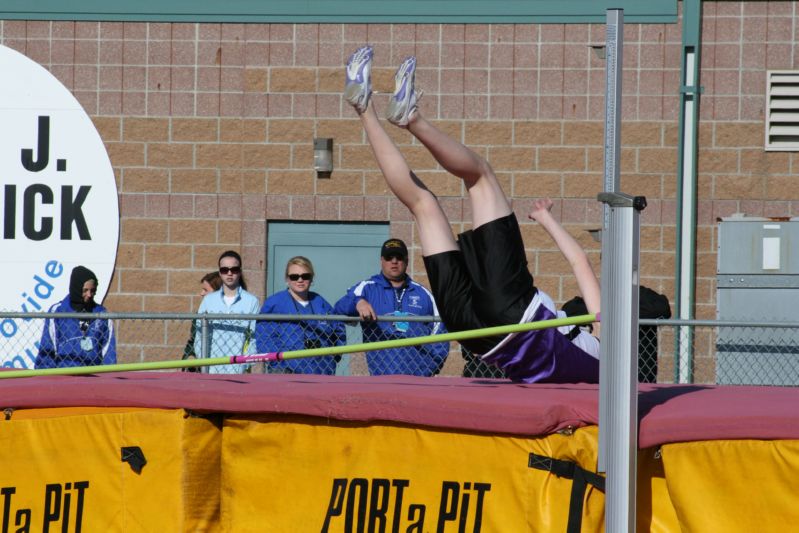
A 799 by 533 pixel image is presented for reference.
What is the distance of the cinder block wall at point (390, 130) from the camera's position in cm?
1057

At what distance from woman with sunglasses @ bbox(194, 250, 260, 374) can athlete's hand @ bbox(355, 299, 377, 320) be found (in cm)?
89

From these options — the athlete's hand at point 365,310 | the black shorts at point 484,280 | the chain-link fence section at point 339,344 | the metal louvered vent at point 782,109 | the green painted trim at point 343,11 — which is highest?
the green painted trim at point 343,11

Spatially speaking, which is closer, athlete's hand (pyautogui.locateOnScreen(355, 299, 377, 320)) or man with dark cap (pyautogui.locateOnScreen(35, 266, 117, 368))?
athlete's hand (pyautogui.locateOnScreen(355, 299, 377, 320))

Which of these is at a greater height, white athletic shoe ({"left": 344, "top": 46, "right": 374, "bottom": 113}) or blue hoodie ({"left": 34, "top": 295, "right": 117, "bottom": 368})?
white athletic shoe ({"left": 344, "top": 46, "right": 374, "bottom": 113})

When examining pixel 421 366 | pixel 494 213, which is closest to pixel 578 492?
pixel 494 213

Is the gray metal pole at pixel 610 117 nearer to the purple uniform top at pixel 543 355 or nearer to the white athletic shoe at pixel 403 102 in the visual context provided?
the purple uniform top at pixel 543 355

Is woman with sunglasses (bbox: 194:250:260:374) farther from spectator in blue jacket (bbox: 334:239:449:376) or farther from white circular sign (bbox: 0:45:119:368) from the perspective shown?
white circular sign (bbox: 0:45:119:368)

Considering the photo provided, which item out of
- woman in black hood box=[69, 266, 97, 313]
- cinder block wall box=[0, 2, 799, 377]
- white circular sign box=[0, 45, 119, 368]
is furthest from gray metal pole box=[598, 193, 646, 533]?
white circular sign box=[0, 45, 119, 368]

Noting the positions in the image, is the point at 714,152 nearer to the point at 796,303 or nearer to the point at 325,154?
the point at 796,303

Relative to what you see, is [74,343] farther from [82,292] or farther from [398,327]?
[398,327]

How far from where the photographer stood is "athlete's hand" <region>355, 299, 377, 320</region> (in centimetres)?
798

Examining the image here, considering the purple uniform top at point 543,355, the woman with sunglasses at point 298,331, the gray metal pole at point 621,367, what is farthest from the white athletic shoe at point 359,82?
the woman with sunglasses at point 298,331

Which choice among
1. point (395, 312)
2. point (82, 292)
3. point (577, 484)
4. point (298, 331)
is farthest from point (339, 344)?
point (577, 484)

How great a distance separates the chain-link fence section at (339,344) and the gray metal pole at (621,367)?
311 centimetres
